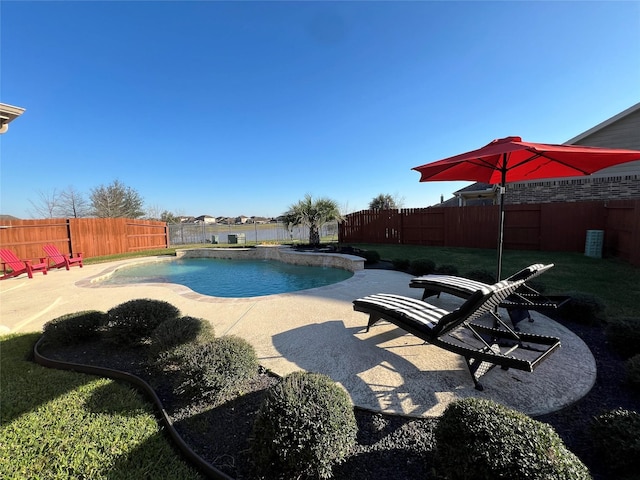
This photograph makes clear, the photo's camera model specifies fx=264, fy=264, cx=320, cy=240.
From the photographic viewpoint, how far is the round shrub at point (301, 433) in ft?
5.27

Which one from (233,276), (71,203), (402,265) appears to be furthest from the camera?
(71,203)

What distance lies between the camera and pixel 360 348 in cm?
345

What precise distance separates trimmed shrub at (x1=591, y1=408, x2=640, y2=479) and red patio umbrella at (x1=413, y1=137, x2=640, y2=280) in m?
2.31

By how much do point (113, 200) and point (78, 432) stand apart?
108 feet

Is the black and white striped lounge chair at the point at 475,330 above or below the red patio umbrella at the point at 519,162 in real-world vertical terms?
below

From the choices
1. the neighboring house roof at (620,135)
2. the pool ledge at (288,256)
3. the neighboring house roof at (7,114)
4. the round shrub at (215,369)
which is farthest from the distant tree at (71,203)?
the neighboring house roof at (620,135)

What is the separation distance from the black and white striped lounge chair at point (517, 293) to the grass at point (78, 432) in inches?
154

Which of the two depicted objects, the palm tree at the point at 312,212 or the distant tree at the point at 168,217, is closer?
the palm tree at the point at 312,212

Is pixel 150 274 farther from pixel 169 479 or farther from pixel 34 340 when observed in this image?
pixel 169 479

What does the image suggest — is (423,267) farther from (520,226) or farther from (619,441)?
(520,226)

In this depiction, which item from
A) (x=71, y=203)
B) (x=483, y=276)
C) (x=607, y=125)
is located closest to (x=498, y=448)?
(x=483, y=276)

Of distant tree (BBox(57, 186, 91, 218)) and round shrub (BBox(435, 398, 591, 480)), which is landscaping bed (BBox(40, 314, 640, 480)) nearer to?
round shrub (BBox(435, 398, 591, 480))

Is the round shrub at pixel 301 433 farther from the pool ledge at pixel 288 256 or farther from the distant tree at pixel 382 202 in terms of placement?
the distant tree at pixel 382 202

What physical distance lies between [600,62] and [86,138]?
2376 centimetres
